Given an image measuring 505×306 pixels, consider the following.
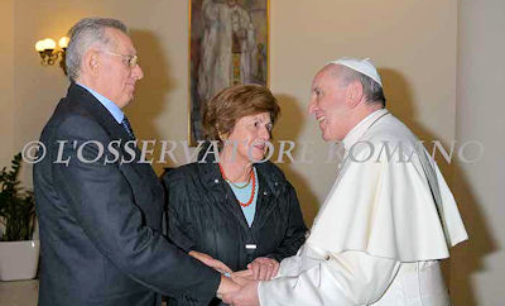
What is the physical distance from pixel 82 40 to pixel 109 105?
10.7 inches

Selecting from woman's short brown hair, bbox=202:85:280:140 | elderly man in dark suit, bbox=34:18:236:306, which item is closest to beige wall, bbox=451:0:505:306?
woman's short brown hair, bbox=202:85:280:140

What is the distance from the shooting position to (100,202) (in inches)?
81.4

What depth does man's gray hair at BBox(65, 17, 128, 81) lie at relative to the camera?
2.31m

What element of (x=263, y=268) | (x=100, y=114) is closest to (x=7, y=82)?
(x=263, y=268)

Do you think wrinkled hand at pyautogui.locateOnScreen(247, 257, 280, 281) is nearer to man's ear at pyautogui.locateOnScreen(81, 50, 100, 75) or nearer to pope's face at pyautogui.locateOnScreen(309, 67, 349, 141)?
pope's face at pyautogui.locateOnScreen(309, 67, 349, 141)

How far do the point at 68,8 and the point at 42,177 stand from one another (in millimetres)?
5880

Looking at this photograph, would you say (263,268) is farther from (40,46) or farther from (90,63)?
(40,46)

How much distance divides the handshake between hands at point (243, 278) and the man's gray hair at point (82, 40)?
1.03 m

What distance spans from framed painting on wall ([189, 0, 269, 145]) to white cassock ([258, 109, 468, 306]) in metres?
5.27

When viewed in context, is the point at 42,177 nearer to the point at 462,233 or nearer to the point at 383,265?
the point at 383,265

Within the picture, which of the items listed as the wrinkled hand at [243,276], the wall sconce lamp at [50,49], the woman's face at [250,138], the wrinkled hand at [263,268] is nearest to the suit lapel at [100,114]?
the wrinkled hand at [243,276]

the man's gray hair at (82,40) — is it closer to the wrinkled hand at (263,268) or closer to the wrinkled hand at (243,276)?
the wrinkled hand at (243,276)

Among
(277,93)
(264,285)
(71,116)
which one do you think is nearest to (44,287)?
(71,116)

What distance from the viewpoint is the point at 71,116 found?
2.12 m
